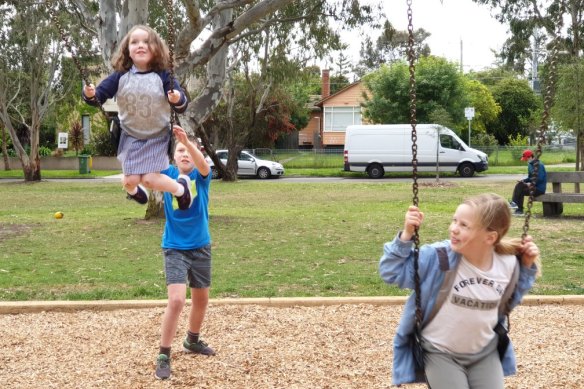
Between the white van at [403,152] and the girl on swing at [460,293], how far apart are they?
28176 mm

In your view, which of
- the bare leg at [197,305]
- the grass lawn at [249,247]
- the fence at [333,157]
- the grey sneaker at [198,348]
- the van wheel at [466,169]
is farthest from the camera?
the fence at [333,157]

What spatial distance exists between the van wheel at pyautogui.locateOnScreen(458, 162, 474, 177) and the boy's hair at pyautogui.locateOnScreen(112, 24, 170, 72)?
2855 cm

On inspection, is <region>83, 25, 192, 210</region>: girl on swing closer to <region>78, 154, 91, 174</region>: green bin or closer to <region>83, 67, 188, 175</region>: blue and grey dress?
<region>83, 67, 188, 175</region>: blue and grey dress

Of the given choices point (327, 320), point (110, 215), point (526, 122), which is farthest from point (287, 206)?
point (526, 122)

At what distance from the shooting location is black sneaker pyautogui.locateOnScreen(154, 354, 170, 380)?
4.54m

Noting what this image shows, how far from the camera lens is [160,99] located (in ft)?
14.0

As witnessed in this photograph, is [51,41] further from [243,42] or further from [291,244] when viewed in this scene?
[291,244]

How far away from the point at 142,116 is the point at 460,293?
7.47ft

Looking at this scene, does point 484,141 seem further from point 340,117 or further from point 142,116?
point 142,116

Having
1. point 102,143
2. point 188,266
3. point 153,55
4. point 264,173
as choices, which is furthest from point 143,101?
point 102,143

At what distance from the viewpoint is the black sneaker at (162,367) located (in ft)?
14.9

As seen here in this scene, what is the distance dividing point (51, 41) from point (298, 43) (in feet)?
39.0

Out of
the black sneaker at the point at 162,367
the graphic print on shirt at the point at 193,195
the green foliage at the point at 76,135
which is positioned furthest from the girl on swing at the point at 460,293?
the green foliage at the point at 76,135

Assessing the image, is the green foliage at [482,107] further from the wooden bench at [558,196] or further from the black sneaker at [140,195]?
the black sneaker at [140,195]
